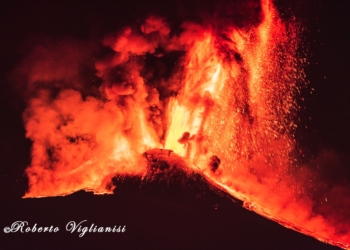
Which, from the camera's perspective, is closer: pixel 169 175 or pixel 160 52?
pixel 169 175

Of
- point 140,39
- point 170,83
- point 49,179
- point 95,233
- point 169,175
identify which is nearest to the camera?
point 95,233

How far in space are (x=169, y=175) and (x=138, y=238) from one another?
114 inches

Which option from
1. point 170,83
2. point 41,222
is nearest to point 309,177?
point 170,83

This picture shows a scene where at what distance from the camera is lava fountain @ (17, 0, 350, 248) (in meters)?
13.7

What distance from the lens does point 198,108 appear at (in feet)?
47.6

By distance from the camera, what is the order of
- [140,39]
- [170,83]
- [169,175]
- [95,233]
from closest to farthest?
[95,233] < [169,175] < [140,39] < [170,83]

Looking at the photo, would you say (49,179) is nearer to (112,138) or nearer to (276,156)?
(112,138)

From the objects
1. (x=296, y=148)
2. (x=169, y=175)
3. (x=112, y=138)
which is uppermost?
(x=296, y=148)

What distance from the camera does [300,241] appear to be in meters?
8.88

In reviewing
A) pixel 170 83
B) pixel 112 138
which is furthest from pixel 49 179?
pixel 170 83

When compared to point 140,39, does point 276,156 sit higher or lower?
lower

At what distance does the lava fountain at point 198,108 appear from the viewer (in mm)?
13711

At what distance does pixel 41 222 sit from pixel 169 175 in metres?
3.45

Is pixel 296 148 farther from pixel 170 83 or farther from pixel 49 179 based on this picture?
pixel 49 179
